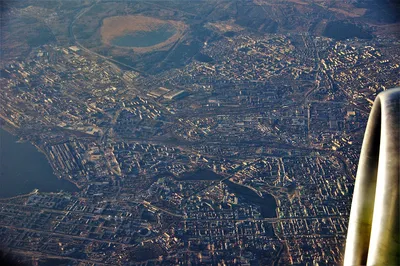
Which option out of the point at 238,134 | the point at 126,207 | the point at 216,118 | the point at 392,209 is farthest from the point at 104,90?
the point at 392,209

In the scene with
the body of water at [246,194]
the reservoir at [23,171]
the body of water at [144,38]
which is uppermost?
the body of water at [144,38]

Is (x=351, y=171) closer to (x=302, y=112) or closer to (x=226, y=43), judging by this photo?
(x=302, y=112)

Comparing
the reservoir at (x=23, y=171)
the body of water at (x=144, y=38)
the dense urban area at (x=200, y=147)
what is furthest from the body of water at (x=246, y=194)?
the body of water at (x=144, y=38)

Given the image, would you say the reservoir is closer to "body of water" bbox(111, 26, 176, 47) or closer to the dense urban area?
the dense urban area

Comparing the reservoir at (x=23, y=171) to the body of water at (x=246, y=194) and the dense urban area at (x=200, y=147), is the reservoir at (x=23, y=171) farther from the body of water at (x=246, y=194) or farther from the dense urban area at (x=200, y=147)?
the body of water at (x=246, y=194)

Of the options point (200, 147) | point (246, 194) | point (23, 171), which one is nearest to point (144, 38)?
point (200, 147)
